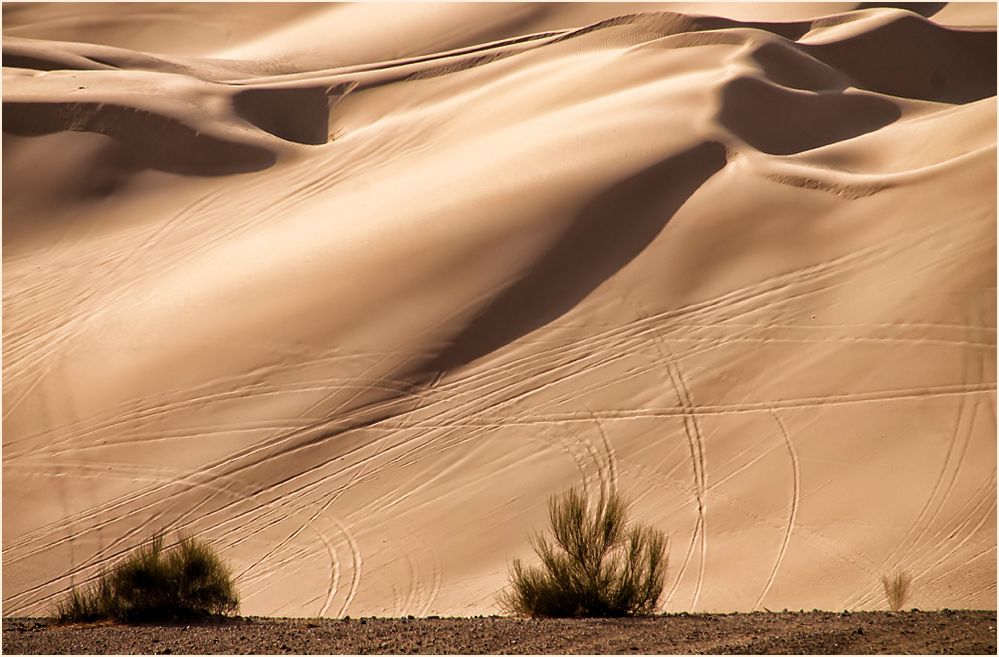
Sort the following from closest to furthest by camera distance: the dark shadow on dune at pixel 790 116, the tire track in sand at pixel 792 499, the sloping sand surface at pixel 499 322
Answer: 1. the tire track in sand at pixel 792 499
2. the sloping sand surface at pixel 499 322
3. the dark shadow on dune at pixel 790 116

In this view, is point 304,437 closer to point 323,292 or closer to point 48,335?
point 323,292

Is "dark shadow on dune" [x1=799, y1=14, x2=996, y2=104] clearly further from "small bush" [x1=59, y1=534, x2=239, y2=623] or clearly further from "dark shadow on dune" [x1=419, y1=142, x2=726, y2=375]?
"small bush" [x1=59, y1=534, x2=239, y2=623]

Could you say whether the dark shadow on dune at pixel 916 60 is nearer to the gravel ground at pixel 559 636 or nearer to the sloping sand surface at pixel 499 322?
the sloping sand surface at pixel 499 322

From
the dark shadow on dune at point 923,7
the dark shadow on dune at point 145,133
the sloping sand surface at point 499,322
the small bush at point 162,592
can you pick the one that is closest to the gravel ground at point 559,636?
the small bush at point 162,592

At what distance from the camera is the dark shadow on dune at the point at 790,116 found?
596 inches

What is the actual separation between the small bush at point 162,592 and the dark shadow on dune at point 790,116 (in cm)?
1001

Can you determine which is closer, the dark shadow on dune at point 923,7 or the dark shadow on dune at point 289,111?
the dark shadow on dune at point 289,111

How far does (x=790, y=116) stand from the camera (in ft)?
51.6

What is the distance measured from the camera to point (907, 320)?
11195 mm

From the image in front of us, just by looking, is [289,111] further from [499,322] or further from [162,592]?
[162,592]

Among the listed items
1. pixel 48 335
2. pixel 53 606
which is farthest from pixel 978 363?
pixel 48 335

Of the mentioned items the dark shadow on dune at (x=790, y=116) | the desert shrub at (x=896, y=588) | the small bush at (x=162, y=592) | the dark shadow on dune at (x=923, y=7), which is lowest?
the desert shrub at (x=896, y=588)

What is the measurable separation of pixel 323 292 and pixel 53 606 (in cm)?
480

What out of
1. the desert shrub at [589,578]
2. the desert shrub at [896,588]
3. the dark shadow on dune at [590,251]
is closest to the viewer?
the desert shrub at [589,578]
